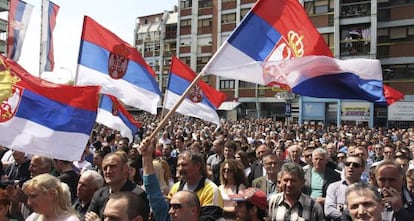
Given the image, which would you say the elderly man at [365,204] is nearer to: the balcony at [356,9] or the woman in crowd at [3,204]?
the woman in crowd at [3,204]

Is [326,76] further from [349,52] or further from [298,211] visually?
[349,52]

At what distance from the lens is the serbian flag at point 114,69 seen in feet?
24.4

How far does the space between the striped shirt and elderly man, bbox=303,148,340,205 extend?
1.85 meters

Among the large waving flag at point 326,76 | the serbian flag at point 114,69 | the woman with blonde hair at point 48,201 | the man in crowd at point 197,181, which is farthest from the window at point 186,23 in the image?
the woman with blonde hair at point 48,201

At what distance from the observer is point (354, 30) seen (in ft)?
123

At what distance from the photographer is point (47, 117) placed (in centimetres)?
534

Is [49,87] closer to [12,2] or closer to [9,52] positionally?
[9,52]

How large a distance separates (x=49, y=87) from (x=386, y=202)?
3808 millimetres

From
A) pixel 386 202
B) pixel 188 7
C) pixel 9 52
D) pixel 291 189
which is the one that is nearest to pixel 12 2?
pixel 9 52

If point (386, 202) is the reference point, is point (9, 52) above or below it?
above

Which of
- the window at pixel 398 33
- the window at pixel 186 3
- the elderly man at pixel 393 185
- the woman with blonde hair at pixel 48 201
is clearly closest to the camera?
the elderly man at pixel 393 185

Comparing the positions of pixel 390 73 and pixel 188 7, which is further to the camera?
pixel 188 7

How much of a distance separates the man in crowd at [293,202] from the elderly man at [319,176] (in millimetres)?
1818

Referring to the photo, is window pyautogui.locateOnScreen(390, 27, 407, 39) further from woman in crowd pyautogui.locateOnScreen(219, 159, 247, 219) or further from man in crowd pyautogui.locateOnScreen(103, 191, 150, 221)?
man in crowd pyautogui.locateOnScreen(103, 191, 150, 221)
